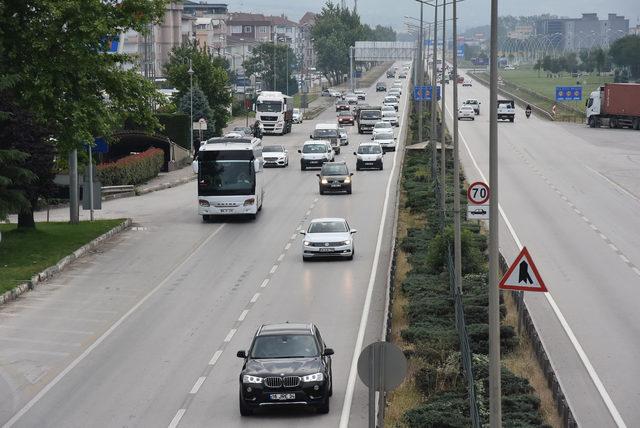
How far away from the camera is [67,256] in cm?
3947

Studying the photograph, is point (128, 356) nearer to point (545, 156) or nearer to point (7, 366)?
point (7, 366)

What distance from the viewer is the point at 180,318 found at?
102 ft

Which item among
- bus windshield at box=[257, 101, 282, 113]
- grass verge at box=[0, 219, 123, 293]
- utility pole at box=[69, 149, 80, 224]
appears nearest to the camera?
grass verge at box=[0, 219, 123, 293]

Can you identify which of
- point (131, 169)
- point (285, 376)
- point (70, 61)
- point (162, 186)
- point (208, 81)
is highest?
point (70, 61)

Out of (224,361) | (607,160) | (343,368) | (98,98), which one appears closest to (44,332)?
(224,361)

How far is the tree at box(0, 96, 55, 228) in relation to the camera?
4278cm

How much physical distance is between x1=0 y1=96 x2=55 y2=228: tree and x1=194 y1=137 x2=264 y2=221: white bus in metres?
5.91

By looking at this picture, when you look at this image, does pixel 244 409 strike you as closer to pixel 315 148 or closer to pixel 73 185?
pixel 73 185

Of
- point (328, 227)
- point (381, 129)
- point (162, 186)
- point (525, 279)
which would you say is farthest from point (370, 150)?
point (525, 279)

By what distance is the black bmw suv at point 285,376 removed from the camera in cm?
2127

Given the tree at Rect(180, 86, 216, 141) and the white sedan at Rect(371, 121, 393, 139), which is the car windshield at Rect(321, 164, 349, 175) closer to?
the white sedan at Rect(371, 121, 393, 139)

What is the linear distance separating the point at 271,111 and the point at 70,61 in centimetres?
6149

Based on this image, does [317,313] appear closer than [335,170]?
Yes

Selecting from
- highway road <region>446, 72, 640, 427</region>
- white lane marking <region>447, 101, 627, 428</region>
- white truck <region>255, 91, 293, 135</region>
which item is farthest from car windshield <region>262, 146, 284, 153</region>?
white lane marking <region>447, 101, 627, 428</region>
